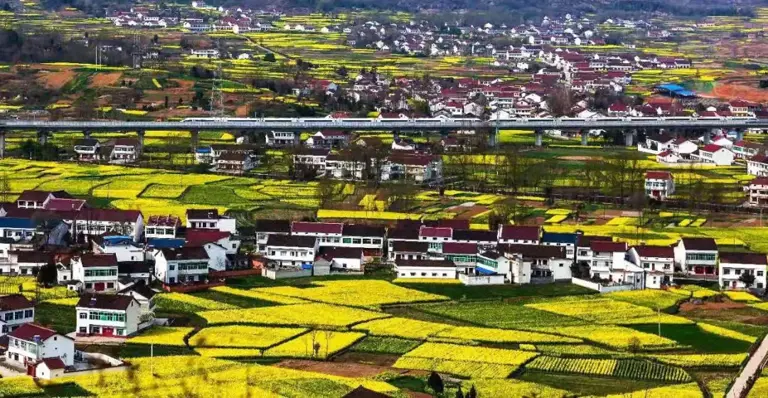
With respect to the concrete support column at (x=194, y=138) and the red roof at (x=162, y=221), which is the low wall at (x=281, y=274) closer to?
the red roof at (x=162, y=221)

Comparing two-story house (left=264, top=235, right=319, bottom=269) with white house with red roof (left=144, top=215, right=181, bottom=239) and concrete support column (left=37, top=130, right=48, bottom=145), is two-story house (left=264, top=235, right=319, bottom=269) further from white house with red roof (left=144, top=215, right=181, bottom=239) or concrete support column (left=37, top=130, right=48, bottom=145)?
concrete support column (left=37, top=130, right=48, bottom=145)

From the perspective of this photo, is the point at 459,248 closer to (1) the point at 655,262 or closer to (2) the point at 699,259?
(1) the point at 655,262

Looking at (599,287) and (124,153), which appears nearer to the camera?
(599,287)

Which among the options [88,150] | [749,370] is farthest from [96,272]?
[88,150]

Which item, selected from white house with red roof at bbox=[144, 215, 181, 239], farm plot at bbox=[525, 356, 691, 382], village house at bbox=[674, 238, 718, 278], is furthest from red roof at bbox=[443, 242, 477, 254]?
farm plot at bbox=[525, 356, 691, 382]

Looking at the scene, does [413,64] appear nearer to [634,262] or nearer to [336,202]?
[336,202]

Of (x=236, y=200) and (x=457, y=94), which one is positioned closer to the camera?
(x=236, y=200)

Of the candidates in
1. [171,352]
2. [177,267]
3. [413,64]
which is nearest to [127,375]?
[171,352]
